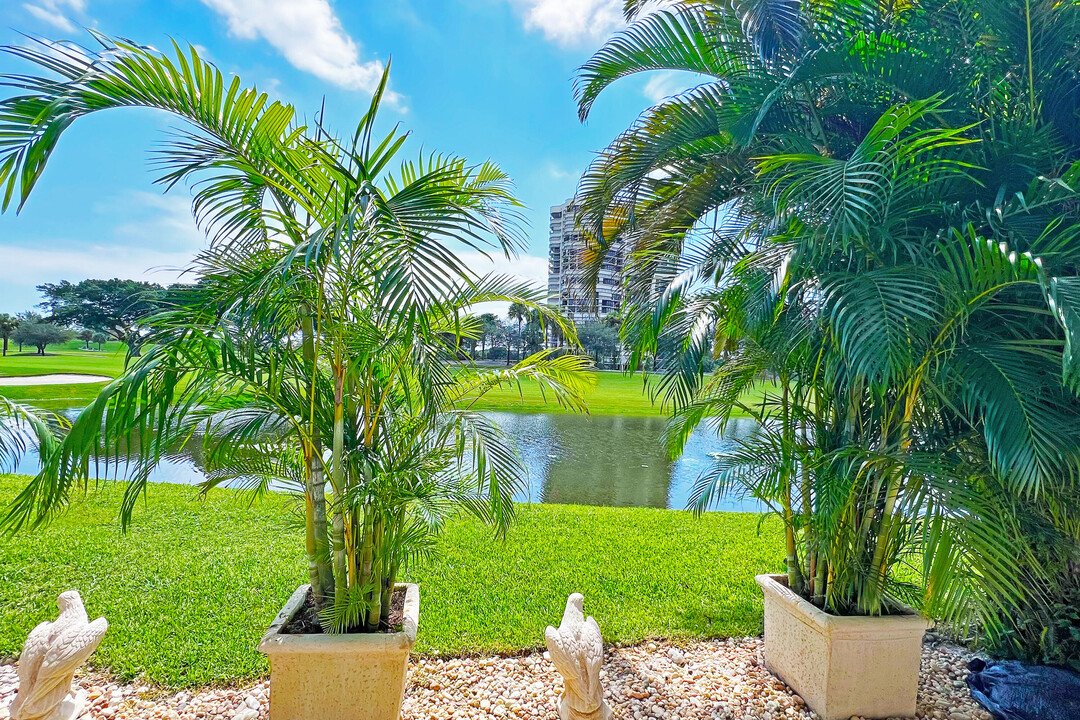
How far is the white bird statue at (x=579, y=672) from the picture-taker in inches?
71.7

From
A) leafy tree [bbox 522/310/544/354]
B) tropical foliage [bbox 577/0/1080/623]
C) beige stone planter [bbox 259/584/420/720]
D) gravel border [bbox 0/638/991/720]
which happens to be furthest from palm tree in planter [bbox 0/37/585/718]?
tropical foliage [bbox 577/0/1080/623]

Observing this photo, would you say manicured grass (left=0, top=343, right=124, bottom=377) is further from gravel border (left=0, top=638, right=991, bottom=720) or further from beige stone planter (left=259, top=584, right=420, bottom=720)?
beige stone planter (left=259, top=584, right=420, bottom=720)

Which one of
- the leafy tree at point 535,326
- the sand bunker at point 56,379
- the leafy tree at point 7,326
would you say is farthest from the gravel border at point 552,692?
the leafy tree at point 7,326

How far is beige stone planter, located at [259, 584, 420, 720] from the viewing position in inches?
76.0

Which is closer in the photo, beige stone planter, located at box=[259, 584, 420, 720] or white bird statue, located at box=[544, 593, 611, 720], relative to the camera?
white bird statue, located at box=[544, 593, 611, 720]

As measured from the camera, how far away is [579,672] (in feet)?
5.97

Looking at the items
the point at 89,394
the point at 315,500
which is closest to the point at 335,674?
the point at 315,500

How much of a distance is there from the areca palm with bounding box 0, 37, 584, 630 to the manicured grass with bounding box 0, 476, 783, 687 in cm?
55

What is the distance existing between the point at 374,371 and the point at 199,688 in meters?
1.59

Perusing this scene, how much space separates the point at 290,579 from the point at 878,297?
141 inches

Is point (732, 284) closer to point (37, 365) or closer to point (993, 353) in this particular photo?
point (993, 353)

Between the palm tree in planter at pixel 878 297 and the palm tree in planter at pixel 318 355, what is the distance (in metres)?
1.00

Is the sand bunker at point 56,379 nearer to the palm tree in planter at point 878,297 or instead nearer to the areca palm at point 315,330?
the areca palm at point 315,330

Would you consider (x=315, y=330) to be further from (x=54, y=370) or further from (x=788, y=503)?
(x=54, y=370)
